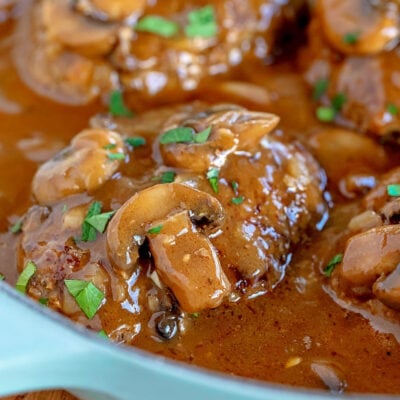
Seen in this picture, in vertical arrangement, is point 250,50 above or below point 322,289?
above

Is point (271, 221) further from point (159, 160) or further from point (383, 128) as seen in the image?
point (383, 128)

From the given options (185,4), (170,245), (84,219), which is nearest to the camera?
(170,245)

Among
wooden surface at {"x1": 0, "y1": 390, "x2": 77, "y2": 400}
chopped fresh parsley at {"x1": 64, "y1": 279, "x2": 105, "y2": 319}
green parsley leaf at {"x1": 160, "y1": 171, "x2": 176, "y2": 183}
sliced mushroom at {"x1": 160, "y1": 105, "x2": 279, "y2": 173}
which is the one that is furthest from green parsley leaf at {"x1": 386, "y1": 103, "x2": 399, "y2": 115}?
wooden surface at {"x1": 0, "y1": 390, "x2": 77, "y2": 400}

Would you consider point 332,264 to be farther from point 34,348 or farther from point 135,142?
point 34,348

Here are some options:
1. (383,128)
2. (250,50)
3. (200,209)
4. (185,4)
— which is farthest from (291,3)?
(200,209)

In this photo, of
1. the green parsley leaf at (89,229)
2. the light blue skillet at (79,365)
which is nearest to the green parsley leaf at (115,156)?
the green parsley leaf at (89,229)

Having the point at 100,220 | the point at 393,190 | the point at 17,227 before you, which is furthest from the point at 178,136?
the point at 393,190

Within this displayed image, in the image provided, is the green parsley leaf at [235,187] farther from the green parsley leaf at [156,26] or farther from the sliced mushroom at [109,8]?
the sliced mushroom at [109,8]
